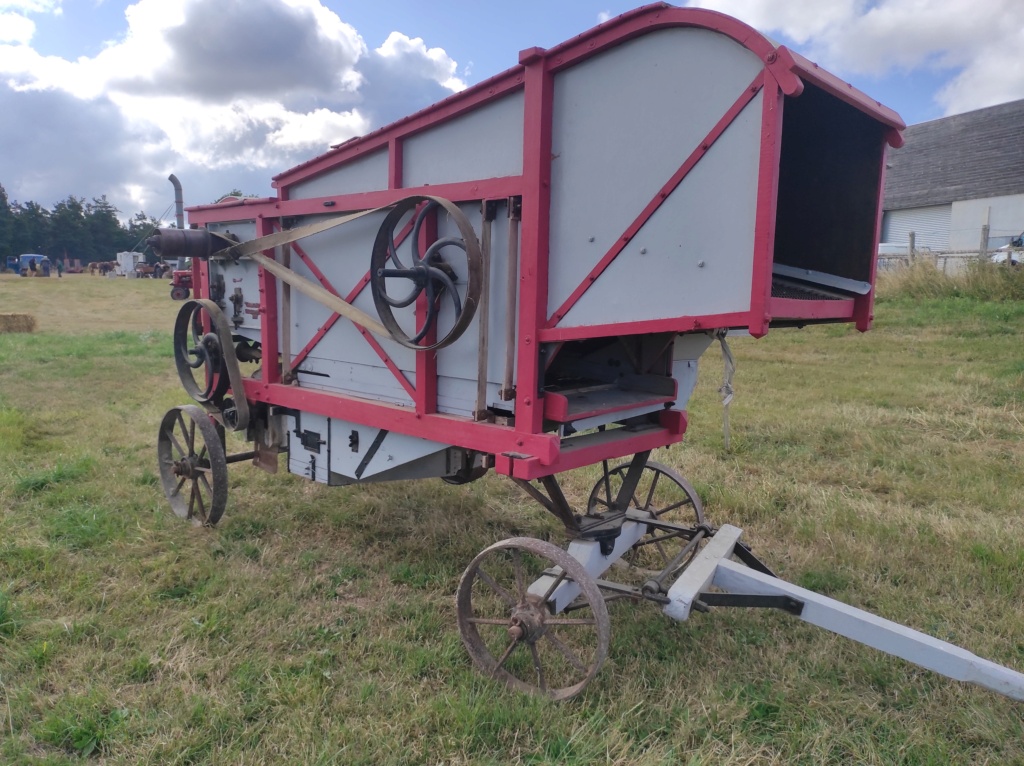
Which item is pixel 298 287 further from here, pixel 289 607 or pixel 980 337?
pixel 980 337

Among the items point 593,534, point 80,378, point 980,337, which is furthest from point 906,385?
point 80,378

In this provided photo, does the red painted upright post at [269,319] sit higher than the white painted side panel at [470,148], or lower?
lower

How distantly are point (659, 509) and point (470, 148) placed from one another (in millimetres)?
2798

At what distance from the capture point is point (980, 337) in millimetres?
11336

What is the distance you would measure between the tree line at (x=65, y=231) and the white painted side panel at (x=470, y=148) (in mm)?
69175

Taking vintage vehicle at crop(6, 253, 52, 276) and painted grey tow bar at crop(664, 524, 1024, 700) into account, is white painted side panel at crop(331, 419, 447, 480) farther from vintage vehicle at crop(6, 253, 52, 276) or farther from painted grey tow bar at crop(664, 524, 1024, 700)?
A: vintage vehicle at crop(6, 253, 52, 276)

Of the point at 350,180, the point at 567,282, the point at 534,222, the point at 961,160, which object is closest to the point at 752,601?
the point at 567,282

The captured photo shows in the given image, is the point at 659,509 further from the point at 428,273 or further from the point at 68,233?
the point at 68,233

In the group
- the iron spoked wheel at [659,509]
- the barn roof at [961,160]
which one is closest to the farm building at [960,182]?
the barn roof at [961,160]

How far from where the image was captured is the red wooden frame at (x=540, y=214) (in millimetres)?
2398

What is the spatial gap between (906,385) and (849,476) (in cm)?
384

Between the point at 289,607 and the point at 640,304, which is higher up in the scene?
the point at 640,304

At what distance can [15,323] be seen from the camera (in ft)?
54.7

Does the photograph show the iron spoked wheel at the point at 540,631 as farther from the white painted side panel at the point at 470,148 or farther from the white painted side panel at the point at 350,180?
the white painted side panel at the point at 350,180
